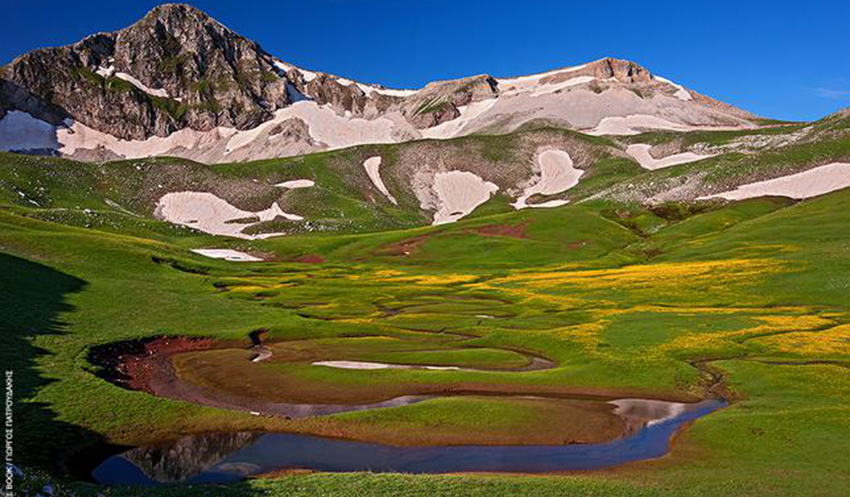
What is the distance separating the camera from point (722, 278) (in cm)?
8781

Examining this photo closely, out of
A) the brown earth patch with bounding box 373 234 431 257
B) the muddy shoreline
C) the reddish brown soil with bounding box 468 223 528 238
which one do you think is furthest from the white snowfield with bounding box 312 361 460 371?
the reddish brown soil with bounding box 468 223 528 238

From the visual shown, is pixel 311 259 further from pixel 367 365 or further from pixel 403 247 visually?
pixel 367 365

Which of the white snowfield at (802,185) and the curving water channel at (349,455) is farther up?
the white snowfield at (802,185)

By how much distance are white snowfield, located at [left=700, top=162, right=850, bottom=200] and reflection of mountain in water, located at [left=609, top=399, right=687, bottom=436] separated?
147 meters

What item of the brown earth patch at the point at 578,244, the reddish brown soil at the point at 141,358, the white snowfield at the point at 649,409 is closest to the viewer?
the white snowfield at the point at 649,409

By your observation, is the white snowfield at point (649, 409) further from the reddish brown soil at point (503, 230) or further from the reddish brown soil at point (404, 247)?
the reddish brown soil at point (503, 230)

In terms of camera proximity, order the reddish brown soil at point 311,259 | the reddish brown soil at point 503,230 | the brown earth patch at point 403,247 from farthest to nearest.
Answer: the reddish brown soil at point 503,230 → the brown earth patch at point 403,247 → the reddish brown soil at point 311,259

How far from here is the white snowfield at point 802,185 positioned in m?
156

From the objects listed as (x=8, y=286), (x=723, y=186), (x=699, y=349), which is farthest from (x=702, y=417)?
(x=723, y=186)

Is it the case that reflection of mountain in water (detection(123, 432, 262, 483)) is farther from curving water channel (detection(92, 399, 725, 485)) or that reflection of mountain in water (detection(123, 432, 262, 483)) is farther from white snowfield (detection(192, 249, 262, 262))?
white snowfield (detection(192, 249, 262, 262))

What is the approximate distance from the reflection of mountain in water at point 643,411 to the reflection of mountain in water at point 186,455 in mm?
23793

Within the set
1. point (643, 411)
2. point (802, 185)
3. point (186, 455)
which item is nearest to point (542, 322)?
Answer: point (643, 411)

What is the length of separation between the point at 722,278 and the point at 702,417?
59.2 metres

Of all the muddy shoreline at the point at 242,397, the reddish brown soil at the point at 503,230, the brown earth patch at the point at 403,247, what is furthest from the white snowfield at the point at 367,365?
the reddish brown soil at the point at 503,230
